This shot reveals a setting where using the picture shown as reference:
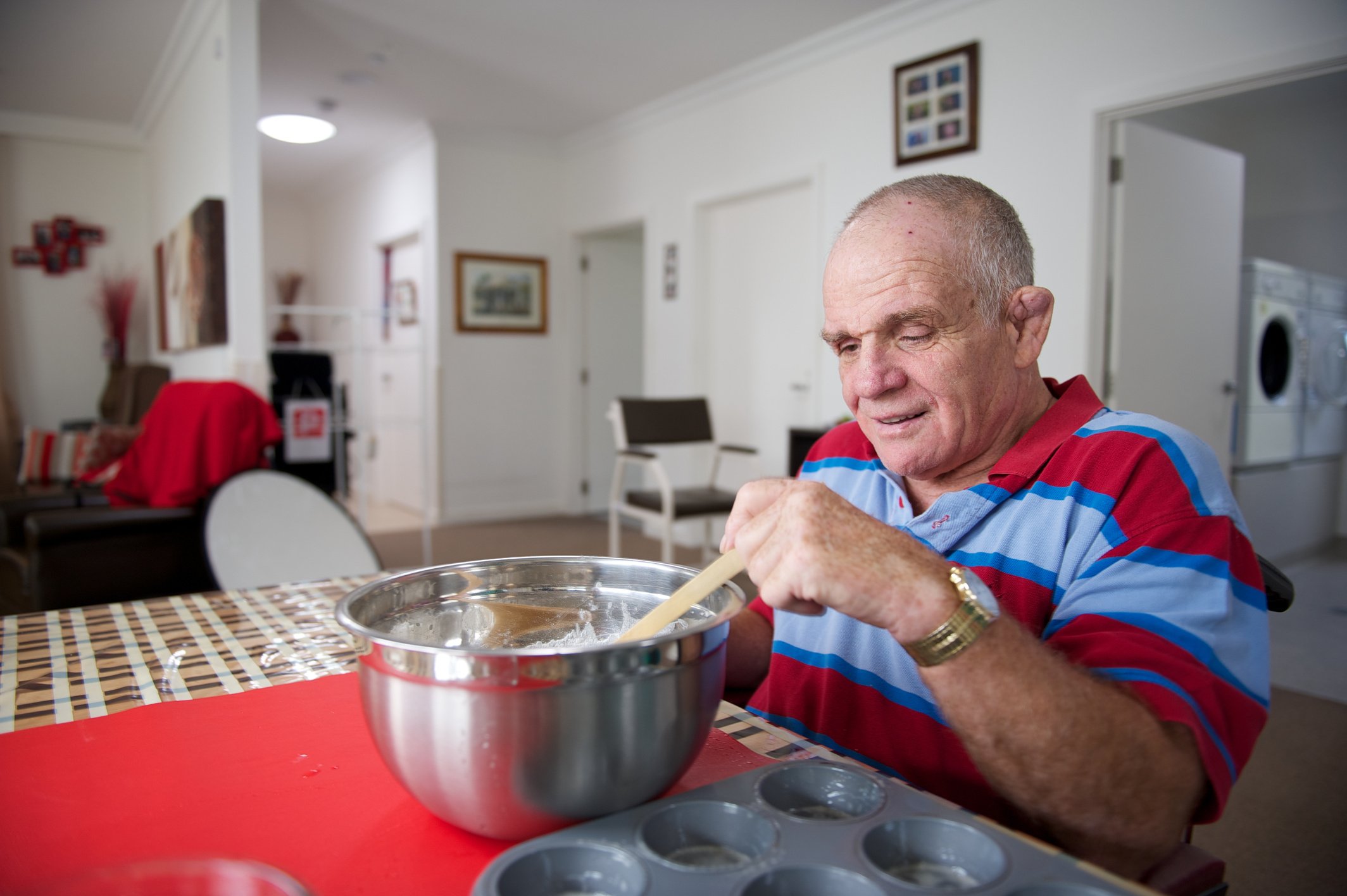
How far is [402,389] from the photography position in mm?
6672

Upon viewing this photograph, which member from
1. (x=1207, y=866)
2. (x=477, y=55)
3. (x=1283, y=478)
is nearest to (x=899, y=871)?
(x=1207, y=866)

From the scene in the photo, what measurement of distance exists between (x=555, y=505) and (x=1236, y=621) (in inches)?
233

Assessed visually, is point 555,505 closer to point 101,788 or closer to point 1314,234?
point 1314,234

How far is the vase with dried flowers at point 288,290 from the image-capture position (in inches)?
292

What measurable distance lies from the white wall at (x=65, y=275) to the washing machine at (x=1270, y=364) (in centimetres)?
711

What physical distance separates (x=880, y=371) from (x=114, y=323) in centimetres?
654

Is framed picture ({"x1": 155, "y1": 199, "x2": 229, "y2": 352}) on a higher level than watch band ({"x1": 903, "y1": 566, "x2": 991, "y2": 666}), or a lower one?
higher

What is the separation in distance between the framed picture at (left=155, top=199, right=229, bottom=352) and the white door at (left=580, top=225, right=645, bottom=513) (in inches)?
106

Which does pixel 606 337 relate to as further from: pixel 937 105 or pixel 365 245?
pixel 937 105

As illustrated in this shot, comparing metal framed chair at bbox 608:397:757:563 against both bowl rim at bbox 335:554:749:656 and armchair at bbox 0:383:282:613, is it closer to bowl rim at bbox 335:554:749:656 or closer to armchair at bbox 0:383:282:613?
armchair at bbox 0:383:282:613

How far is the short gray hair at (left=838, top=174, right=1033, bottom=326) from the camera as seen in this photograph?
0.94m

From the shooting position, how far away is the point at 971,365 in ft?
3.16

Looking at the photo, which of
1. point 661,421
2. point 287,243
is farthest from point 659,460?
point 287,243

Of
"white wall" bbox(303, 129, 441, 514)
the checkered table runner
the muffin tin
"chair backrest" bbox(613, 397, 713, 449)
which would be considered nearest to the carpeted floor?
the checkered table runner
